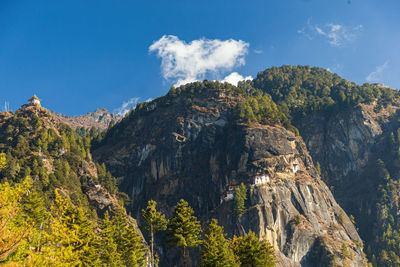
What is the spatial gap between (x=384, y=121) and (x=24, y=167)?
151 meters

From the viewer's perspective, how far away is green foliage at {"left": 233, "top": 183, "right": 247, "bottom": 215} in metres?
103

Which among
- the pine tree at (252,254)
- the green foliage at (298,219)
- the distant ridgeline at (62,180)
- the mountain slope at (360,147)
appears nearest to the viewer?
the distant ridgeline at (62,180)

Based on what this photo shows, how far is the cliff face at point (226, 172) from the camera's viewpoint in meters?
102

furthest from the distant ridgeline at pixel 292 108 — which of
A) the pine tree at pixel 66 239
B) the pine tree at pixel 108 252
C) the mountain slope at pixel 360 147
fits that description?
the pine tree at pixel 66 239

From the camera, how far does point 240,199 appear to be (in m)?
103

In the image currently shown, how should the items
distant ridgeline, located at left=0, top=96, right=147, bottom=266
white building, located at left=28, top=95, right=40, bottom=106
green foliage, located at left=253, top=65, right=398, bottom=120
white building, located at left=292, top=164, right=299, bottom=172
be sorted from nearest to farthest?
distant ridgeline, located at left=0, top=96, right=147, bottom=266 → white building, located at left=292, top=164, right=299, bottom=172 → white building, located at left=28, top=95, right=40, bottom=106 → green foliage, located at left=253, top=65, right=398, bottom=120

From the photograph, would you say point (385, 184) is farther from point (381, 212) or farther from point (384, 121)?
point (384, 121)

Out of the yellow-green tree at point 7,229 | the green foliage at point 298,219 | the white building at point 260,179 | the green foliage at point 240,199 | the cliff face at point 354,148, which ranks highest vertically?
the cliff face at point 354,148

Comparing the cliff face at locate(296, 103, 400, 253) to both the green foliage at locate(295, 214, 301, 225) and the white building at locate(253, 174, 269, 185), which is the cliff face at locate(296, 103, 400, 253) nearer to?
the green foliage at locate(295, 214, 301, 225)

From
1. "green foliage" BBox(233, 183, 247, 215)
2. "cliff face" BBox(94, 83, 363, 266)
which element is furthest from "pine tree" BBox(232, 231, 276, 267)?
"green foliage" BBox(233, 183, 247, 215)

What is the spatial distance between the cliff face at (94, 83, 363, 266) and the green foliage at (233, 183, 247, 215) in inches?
68.9

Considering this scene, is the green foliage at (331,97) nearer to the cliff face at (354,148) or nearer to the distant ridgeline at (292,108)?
the distant ridgeline at (292,108)

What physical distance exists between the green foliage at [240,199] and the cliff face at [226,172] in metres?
1.75

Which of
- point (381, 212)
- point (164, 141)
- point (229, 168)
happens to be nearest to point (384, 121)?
point (381, 212)
